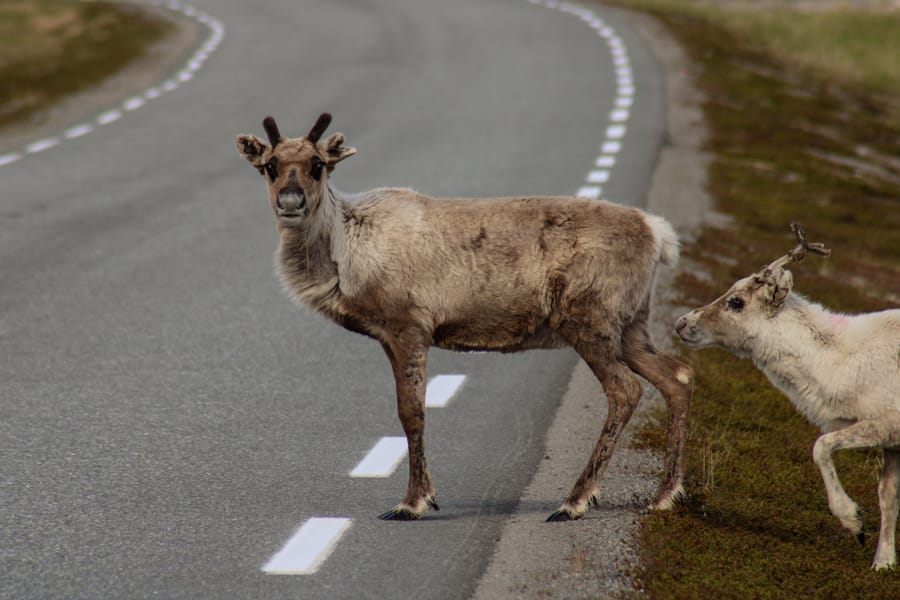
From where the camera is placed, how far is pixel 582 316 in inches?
320

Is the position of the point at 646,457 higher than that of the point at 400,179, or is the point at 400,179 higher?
the point at 646,457

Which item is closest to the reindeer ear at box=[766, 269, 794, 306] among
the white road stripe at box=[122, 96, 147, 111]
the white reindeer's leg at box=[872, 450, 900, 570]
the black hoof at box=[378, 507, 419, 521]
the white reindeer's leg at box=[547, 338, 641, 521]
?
the white reindeer's leg at box=[547, 338, 641, 521]

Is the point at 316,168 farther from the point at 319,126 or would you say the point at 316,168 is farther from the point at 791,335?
the point at 791,335

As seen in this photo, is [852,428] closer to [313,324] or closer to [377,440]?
[377,440]

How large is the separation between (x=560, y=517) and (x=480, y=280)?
1469 mm

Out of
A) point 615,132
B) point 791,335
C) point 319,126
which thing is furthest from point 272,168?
point 615,132

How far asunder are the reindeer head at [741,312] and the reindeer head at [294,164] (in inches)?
94.8

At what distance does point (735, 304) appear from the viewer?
8383 millimetres

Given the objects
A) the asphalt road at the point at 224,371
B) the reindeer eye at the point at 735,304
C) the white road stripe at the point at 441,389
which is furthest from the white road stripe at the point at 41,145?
the reindeer eye at the point at 735,304

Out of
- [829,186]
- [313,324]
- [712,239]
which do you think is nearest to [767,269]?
[313,324]

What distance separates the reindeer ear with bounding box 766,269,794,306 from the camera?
8.09 m

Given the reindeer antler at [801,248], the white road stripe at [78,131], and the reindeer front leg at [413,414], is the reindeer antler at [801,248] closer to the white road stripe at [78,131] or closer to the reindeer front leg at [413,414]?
the reindeer front leg at [413,414]

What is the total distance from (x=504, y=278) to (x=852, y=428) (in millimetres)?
2155

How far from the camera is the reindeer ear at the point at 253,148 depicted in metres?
8.05
